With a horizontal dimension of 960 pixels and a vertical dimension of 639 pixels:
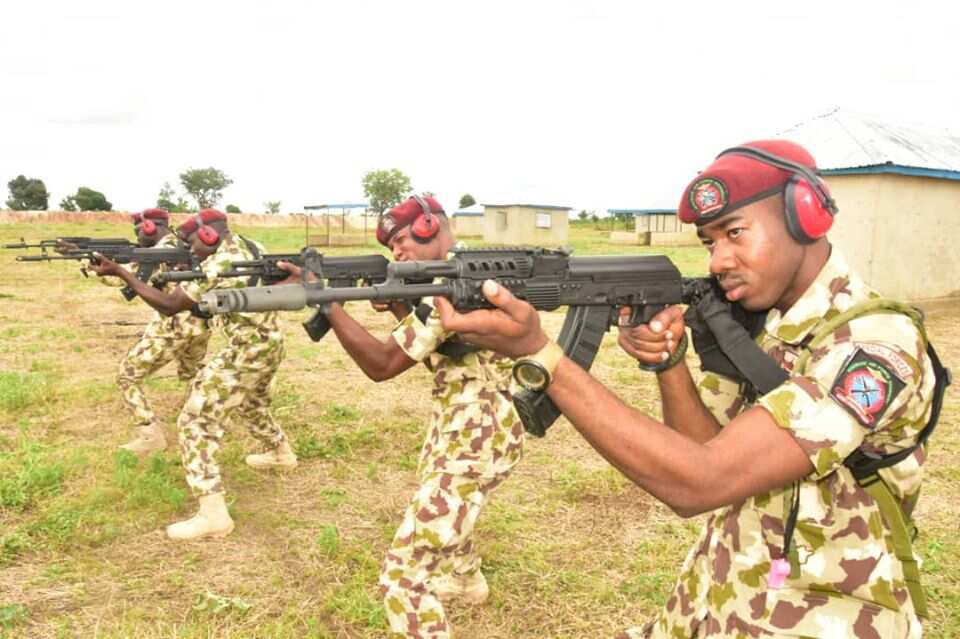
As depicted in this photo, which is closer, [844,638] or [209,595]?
[844,638]

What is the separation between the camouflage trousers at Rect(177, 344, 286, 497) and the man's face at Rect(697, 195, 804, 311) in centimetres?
426

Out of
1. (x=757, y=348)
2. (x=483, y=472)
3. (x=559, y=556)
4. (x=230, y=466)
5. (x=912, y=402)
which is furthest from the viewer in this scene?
(x=230, y=466)

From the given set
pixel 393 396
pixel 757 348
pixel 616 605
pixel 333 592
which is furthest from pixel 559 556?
pixel 393 396

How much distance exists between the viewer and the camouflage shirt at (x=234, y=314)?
5.48 meters

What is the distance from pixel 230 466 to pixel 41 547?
1.77 meters

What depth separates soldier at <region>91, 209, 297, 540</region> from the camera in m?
5.21

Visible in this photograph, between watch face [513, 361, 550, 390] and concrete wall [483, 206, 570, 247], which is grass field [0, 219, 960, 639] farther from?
concrete wall [483, 206, 570, 247]

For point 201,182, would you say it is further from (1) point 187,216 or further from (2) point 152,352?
(2) point 152,352

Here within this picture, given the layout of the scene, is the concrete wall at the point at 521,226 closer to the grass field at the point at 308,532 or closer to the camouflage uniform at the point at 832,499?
the grass field at the point at 308,532

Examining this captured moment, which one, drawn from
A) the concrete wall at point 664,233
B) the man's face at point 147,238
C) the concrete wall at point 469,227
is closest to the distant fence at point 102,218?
the concrete wall at point 469,227

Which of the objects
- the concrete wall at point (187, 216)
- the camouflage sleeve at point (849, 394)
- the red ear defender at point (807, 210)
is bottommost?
the camouflage sleeve at point (849, 394)

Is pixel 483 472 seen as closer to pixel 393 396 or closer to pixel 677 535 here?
pixel 677 535

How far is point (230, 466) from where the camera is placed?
6.54 meters

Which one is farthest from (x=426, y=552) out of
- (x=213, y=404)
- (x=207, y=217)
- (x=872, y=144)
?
(x=872, y=144)
